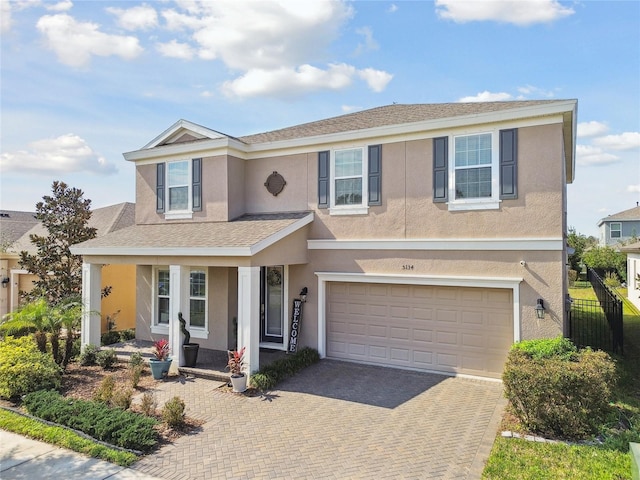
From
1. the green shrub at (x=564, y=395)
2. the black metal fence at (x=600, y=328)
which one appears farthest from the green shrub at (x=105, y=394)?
the black metal fence at (x=600, y=328)

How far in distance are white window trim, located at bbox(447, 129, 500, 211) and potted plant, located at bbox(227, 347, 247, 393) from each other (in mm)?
6413

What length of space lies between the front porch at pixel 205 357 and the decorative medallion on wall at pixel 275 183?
4.97 m

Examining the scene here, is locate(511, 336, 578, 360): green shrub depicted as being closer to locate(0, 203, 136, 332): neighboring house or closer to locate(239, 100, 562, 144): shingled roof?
locate(239, 100, 562, 144): shingled roof

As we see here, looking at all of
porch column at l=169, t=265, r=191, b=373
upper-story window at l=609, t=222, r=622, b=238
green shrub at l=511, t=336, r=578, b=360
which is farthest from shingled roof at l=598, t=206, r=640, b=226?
porch column at l=169, t=265, r=191, b=373

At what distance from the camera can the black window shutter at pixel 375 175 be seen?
11.5 m

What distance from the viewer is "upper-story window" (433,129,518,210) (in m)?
9.98

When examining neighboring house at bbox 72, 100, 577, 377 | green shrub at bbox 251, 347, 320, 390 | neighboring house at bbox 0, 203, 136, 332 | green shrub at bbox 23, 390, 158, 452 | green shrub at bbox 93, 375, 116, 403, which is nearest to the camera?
green shrub at bbox 23, 390, 158, 452

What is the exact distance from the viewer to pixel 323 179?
40.2 feet

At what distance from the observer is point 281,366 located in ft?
34.6

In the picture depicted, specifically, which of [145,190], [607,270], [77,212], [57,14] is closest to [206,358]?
[145,190]

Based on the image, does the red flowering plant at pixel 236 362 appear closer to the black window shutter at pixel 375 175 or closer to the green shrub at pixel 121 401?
the green shrub at pixel 121 401

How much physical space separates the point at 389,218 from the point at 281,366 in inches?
191

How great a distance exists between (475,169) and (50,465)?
34.3 ft

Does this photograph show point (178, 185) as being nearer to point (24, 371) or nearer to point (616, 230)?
point (24, 371)
